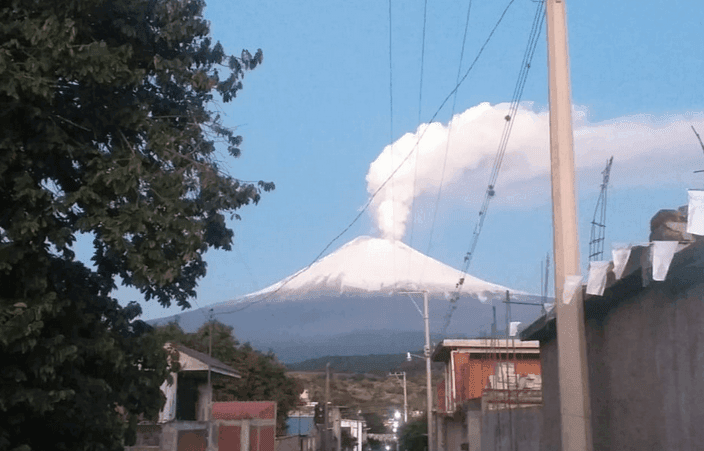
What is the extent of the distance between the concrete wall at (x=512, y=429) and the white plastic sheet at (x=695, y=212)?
32.9ft

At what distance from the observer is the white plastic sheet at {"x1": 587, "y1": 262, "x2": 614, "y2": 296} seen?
9.75m

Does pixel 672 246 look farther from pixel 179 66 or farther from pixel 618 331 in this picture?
pixel 179 66

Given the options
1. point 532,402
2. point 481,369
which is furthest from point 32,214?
point 481,369

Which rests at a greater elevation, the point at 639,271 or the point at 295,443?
the point at 639,271

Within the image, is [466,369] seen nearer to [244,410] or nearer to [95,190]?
[244,410]

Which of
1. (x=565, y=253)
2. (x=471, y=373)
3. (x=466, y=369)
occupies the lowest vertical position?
(x=565, y=253)

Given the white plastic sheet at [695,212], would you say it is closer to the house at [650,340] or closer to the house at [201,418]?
the house at [650,340]

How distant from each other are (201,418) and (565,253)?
30029 mm

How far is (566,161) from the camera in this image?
9562 millimetres

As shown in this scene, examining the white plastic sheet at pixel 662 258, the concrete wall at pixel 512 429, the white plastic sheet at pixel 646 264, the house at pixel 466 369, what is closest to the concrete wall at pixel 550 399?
the concrete wall at pixel 512 429

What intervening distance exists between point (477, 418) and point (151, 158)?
21.2m

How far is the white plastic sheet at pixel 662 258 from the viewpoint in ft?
26.1

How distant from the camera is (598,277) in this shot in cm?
982

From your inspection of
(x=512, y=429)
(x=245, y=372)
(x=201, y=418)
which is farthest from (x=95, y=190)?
(x=245, y=372)
